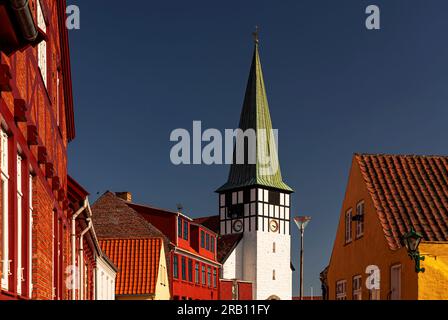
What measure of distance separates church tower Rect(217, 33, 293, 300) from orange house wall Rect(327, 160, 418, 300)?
61.4 metres

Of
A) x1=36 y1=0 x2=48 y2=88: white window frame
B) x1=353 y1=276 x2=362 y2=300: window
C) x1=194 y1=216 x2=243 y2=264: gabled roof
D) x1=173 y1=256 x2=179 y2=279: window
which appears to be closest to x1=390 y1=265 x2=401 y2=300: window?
x1=353 y1=276 x2=362 y2=300: window

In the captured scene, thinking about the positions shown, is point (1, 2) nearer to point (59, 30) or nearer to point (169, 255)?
point (59, 30)

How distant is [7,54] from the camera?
7227 millimetres

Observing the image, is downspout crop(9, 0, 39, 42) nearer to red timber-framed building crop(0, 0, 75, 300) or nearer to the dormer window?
red timber-framed building crop(0, 0, 75, 300)

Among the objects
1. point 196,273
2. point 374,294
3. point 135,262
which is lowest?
point 374,294

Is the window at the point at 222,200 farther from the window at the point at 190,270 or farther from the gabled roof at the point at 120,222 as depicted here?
the gabled roof at the point at 120,222

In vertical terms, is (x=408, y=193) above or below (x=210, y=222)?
below

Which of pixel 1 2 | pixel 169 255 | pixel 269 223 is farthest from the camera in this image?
pixel 269 223

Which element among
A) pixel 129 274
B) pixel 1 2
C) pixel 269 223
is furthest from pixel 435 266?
pixel 269 223

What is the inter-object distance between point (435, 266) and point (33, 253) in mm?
9993

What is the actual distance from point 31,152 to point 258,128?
86.1 metres

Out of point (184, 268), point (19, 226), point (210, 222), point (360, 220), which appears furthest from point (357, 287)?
point (210, 222)

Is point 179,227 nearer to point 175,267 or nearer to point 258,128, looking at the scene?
point 175,267

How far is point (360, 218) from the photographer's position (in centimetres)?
2130
